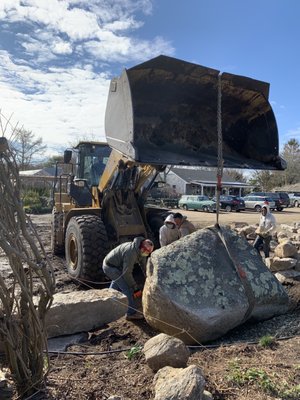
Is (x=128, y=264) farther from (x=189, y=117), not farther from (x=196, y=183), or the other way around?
(x=196, y=183)

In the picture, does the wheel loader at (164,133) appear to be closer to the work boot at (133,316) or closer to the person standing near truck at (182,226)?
the person standing near truck at (182,226)

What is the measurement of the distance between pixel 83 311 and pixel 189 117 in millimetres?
3361

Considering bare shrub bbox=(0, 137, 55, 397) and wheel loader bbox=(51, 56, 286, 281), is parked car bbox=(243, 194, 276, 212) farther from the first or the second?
bare shrub bbox=(0, 137, 55, 397)

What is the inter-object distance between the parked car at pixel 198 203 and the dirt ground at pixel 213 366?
102 ft

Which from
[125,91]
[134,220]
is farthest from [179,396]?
[134,220]

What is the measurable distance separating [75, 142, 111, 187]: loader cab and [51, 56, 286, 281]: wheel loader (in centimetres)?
92

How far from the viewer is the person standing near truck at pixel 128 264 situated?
6281 mm

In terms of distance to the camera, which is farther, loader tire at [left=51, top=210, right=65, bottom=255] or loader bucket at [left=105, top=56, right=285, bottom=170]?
loader tire at [left=51, top=210, right=65, bottom=255]

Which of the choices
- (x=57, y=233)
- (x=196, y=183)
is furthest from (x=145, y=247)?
(x=196, y=183)

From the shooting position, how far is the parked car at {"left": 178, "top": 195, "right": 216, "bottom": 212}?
3634 cm

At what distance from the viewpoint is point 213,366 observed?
376cm

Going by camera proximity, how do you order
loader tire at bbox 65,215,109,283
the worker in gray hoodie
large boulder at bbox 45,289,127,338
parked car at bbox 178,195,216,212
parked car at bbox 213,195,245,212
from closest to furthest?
large boulder at bbox 45,289,127,338
loader tire at bbox 65,215,109,283
the worker in gray hoodie
parked car at bbox 178,195,216,212
parked car at bbox 213,195,245,212

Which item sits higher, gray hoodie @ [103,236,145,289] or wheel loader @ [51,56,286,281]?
wheel loader @ [51,56,286,281]

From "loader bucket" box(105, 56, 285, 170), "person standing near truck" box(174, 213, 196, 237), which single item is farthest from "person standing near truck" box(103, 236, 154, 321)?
"person standing near truck" box(174, 213, 196, 237)
